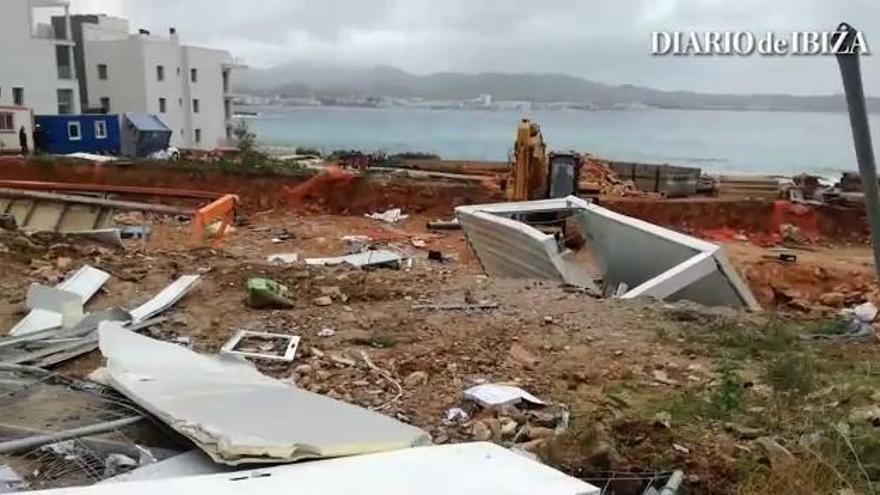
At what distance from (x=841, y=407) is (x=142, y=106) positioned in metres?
46.8

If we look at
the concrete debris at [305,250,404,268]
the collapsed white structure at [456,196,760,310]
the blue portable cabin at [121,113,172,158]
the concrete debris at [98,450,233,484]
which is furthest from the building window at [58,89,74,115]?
the concrete debris at [98,450,233,484]

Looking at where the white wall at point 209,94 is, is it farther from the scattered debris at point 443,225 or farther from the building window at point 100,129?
the scattered debris at point 443,225

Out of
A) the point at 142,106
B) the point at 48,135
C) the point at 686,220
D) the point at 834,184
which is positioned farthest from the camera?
the point at 142,106

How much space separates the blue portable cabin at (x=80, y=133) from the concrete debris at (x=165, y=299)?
2645 centimetres

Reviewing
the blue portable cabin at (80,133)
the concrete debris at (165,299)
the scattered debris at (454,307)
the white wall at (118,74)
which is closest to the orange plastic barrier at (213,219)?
the concrete debris at (165,299)

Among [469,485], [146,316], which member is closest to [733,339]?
[469,485]

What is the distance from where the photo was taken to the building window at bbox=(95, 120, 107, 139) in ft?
106

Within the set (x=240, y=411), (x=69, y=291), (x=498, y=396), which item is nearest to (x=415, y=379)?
(x=498, y=396)

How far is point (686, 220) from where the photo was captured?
1995cm

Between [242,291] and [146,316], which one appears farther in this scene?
[242,291]

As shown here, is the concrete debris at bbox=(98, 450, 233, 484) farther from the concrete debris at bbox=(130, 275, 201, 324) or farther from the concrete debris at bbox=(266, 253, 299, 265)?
the concrete debris at bbox=(266, 253, 299, 265)

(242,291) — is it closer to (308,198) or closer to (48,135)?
(308,198)

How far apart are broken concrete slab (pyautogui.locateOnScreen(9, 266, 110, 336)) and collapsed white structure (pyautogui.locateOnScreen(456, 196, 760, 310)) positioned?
4.12m

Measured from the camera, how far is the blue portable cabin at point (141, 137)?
105ft
